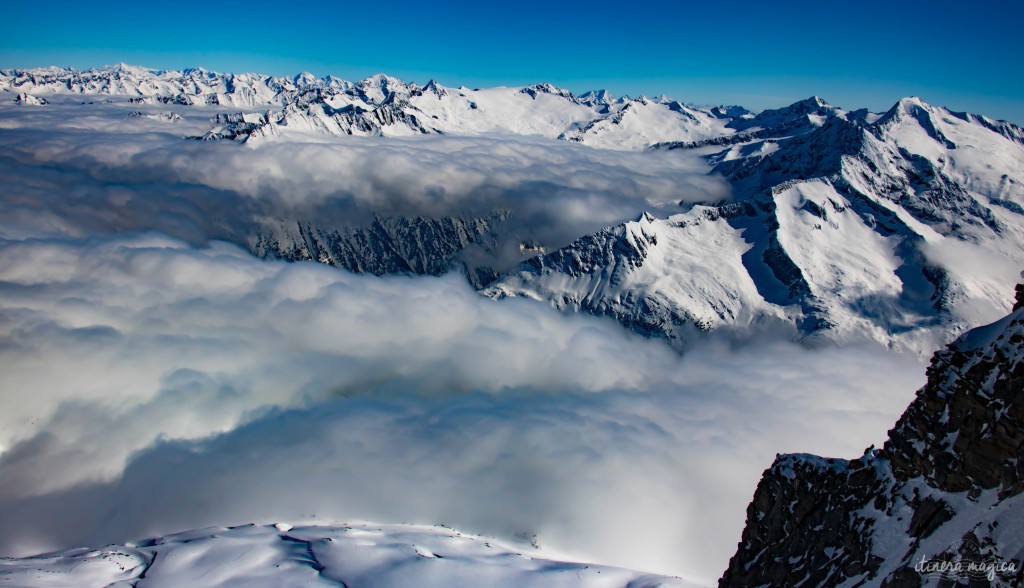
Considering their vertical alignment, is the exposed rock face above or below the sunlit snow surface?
above

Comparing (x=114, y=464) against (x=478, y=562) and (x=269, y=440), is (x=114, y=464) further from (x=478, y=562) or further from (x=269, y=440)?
(x=478, y=562)

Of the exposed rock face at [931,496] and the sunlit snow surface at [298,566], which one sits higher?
the exposed rock face at [931,496]

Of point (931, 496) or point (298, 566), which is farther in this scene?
point (298, 566)

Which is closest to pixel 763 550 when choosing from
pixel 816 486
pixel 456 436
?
pixel 816 486

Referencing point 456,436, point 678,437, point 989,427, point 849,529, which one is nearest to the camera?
point 989,427

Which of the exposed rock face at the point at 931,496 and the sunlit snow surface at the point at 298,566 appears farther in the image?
the sunlit snow surface at the point at 298,566
